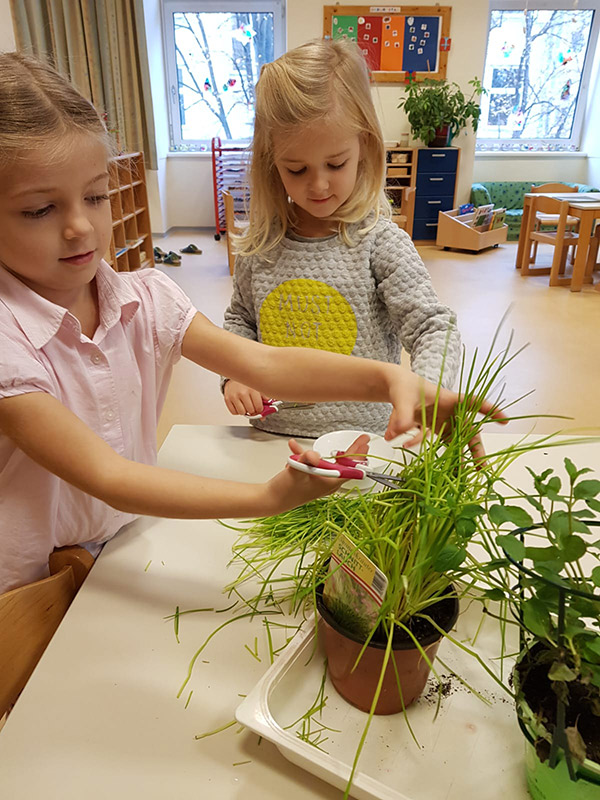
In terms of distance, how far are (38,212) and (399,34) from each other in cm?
698

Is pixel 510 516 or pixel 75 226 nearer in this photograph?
pixel 510 516

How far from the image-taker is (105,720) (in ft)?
2.17

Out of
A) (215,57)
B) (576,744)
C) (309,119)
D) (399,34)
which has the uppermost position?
(399,34)

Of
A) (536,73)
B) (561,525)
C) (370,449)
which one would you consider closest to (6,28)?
(370,449)

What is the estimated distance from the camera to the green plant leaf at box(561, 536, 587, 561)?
0.51m

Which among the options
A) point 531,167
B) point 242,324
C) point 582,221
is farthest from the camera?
point 531,167

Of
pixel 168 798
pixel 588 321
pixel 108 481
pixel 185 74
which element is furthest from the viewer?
pixel 185 74

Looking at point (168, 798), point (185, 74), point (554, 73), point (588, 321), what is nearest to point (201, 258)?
point (185, 74)

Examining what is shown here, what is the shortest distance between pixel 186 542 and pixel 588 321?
4.13 m

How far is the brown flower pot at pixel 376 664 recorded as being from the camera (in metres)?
0.62

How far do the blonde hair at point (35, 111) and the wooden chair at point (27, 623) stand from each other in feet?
1.72

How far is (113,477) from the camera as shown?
2.41 feet

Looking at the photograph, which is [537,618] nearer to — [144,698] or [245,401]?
[144,698]

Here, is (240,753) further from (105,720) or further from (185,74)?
(185,74)
